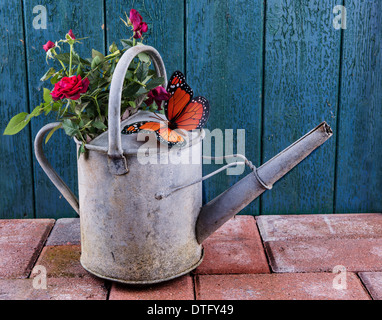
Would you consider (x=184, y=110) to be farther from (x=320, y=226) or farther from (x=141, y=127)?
(x=320, y=226)

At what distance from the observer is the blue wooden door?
160cm

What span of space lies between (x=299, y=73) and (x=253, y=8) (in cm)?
27

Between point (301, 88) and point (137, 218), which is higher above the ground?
point (301, 88)

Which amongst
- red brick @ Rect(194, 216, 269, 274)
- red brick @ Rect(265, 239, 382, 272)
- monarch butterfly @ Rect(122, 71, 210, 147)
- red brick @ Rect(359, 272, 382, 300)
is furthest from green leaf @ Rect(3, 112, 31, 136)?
red brick @ Rect(359, 272, 382, 300)

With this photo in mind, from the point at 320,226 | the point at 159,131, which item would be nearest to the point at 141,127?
the point at 159,131

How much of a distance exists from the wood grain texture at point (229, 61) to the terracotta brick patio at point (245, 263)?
0.32 metres

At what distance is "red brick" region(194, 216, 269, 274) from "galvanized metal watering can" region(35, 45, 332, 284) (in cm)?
12

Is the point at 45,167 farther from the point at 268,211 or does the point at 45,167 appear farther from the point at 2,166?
the point at 268,211

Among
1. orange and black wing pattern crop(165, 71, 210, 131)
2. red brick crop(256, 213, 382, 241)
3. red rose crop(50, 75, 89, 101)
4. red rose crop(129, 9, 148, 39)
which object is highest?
red rose crop(129, 9, 148, 39)

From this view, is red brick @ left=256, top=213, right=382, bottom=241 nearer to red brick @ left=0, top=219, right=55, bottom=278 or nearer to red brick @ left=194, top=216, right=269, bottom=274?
red brick @ left=194, top=216, right=269, bottom=274

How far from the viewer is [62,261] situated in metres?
1.46

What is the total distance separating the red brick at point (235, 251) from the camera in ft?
4.63

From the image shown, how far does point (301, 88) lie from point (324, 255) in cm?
58

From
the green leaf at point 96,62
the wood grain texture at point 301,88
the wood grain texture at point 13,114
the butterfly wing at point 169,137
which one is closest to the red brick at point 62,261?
the wood grain texture at point 13,114
